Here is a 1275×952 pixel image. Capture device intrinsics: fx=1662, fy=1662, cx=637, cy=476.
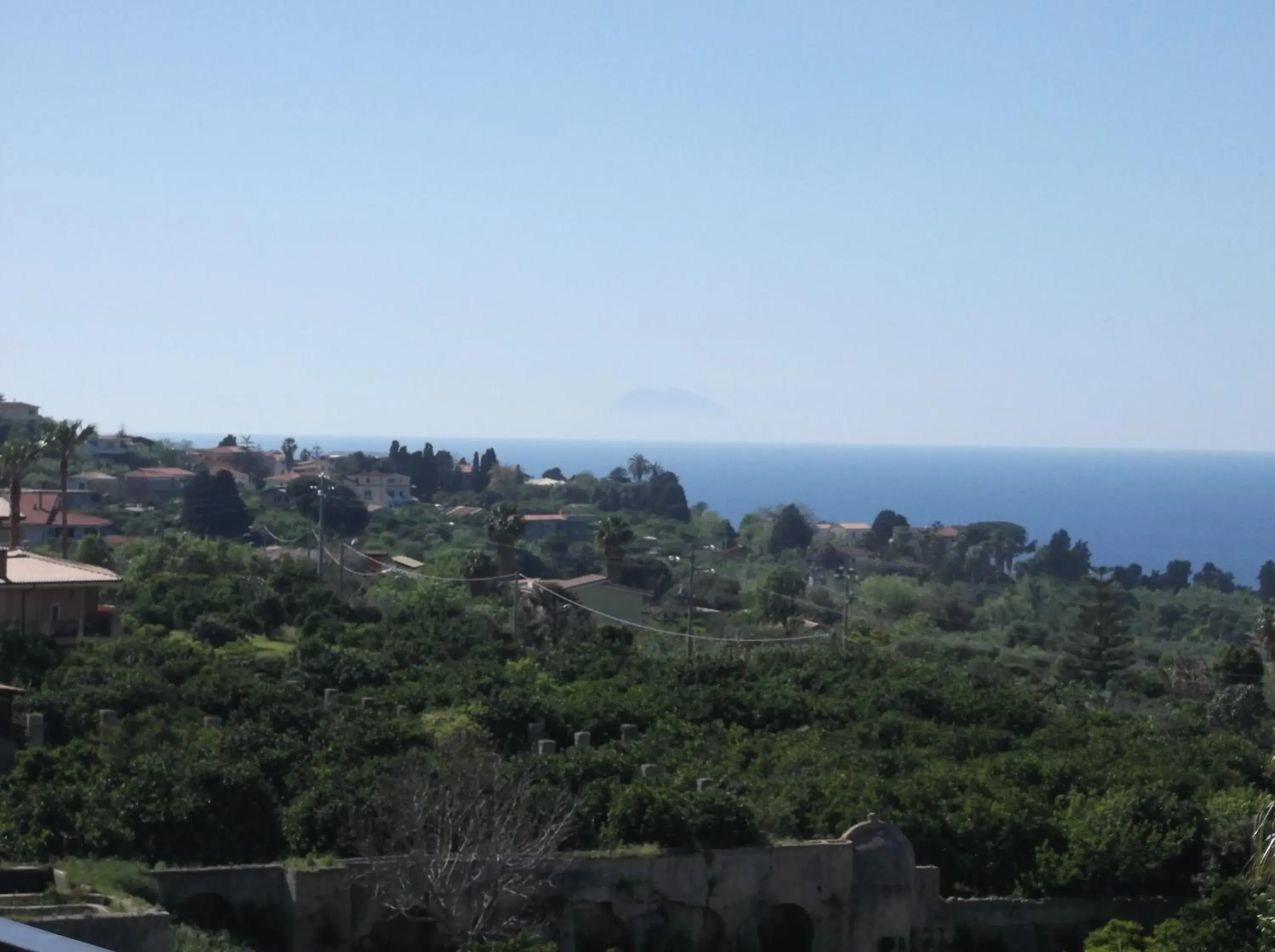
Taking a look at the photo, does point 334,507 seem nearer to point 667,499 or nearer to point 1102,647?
point 667,499

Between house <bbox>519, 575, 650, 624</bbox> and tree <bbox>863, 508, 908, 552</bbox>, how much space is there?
64563mm

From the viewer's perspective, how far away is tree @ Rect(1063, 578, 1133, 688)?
1961 inches

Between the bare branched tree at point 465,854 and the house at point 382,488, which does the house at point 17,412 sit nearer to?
the house at point 382,488

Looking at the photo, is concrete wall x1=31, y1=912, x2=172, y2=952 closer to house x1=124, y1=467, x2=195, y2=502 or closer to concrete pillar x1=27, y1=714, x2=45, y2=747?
concrete pillar x1=27, y1=714, x2=45, y2=747

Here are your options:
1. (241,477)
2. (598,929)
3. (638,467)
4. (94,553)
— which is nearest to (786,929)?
(598,929)

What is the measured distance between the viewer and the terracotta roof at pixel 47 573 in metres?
34.0

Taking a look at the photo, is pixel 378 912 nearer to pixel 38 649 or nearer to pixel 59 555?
pixel 38 649

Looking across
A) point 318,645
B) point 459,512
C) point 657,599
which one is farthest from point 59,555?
point 459,512

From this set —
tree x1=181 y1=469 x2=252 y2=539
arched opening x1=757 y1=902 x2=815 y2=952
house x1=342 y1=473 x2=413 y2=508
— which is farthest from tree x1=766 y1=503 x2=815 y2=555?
arched opening x1=757 y1=902 x2=815 y2=952

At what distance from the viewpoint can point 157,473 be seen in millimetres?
100438

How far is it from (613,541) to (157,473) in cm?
5413

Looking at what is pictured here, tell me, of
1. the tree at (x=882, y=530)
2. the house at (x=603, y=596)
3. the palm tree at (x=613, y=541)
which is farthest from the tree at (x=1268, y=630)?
the tree at (x=882, y=530)

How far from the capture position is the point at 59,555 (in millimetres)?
50406

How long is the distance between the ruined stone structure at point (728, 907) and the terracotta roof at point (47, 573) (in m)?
16.6
